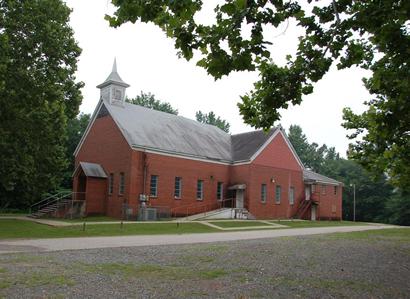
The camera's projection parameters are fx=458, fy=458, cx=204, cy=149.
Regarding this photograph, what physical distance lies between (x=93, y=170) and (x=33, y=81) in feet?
43.7

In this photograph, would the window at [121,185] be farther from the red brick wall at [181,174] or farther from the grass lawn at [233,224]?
the grass lawn at [233,224]

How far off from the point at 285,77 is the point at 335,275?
188 inches

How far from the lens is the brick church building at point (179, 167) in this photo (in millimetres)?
35469

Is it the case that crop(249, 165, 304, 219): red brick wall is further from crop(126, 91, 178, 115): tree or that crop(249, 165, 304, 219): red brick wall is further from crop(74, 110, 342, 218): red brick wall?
crop(126, 91, 178, 115): tree

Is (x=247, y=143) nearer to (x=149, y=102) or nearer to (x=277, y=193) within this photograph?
(x=277, y=193)

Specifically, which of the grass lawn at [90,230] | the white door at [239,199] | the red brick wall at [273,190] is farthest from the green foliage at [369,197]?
the grass lawn at [90,230]

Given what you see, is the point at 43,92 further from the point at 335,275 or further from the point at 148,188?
the point at 335,275

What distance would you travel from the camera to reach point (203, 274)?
33.2 feet

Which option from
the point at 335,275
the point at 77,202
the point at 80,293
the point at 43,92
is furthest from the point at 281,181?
the point at 80,293

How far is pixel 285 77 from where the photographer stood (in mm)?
9406

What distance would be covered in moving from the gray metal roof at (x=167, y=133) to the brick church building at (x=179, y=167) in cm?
9

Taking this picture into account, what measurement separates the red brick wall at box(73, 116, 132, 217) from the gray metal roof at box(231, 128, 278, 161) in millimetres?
11600

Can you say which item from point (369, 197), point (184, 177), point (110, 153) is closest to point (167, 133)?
point (184, 177)

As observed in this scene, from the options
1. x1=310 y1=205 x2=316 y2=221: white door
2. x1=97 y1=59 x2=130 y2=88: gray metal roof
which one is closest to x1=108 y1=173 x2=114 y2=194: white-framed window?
x1=97 y1=59 x2=130 y2=88: gray metal roof
